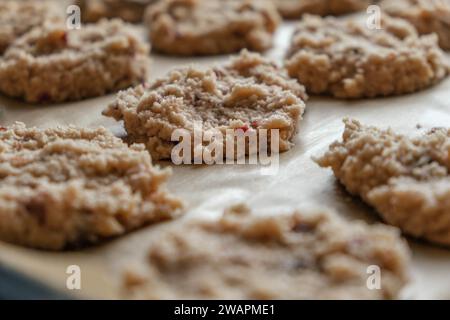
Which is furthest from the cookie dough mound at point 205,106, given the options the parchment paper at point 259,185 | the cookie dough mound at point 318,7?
the cookie dough mound at point 318,7

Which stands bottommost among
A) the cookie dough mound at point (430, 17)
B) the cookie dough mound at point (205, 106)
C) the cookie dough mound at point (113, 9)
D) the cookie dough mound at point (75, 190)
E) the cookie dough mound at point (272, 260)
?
the cookie dough mound at point (272, 260)

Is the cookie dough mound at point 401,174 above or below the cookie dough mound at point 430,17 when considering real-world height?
below

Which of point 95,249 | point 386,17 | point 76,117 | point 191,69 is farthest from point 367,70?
point 95,249

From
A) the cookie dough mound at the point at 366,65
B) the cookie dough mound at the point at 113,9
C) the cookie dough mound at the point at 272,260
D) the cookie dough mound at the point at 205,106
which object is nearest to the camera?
the cookie dough mound at the point at 272,260

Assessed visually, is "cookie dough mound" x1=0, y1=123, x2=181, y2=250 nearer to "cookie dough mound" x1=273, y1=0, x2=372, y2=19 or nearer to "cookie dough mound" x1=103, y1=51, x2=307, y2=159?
"cookie dough mound" x1=103, y1=51, x2=307, y2=159

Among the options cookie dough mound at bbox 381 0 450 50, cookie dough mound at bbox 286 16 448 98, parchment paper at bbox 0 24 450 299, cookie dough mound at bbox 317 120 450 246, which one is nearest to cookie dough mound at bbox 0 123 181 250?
parchment paper at bbox 0 24 450 299

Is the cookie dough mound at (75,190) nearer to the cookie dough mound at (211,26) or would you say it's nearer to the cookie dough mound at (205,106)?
the cookie dough mound at (205,106)
